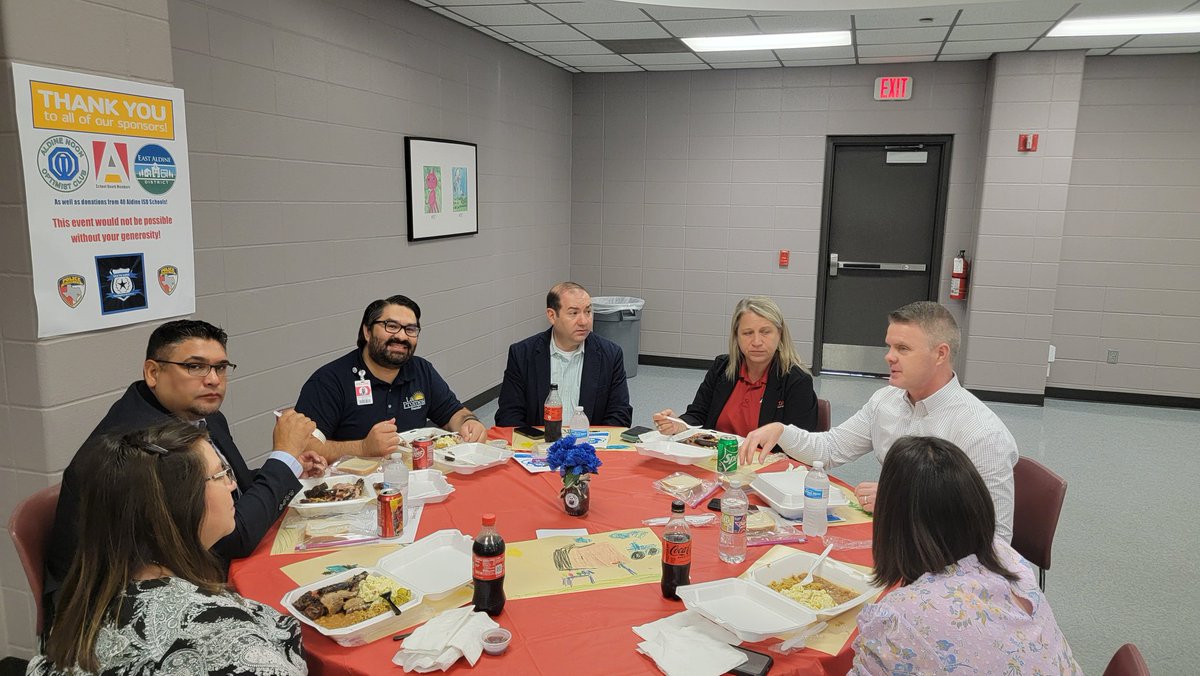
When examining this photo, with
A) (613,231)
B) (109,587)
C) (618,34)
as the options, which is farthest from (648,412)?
(109,587)

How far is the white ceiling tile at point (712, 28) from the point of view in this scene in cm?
550

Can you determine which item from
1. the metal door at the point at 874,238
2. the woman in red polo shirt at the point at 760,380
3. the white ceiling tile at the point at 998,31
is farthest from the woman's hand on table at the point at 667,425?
the metal door at the point at 874,238

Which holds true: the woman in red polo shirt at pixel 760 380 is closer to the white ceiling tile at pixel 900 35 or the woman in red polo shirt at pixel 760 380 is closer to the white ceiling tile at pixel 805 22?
the white ceiling tile at pixel 805 22

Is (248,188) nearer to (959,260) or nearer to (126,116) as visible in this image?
(126,116)

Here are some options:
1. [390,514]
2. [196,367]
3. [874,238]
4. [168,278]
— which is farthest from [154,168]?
[874,238]

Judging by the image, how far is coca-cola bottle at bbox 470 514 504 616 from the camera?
71.5 inches

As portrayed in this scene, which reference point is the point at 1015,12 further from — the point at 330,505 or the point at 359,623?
the point at 359,623

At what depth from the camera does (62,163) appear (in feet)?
8.20

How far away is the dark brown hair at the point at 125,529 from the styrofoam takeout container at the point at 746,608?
108 cm

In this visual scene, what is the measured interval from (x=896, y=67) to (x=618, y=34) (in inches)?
111

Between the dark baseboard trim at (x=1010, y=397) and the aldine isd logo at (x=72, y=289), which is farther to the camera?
the dark baseboard trim at (x=1010, y=397)

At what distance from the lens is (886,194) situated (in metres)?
7.43

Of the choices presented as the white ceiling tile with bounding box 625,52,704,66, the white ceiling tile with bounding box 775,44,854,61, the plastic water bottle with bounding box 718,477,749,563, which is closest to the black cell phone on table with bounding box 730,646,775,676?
the plastic water bottle with bounding box 718,477,749,563

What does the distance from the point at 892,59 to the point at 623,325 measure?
11.4 ft
